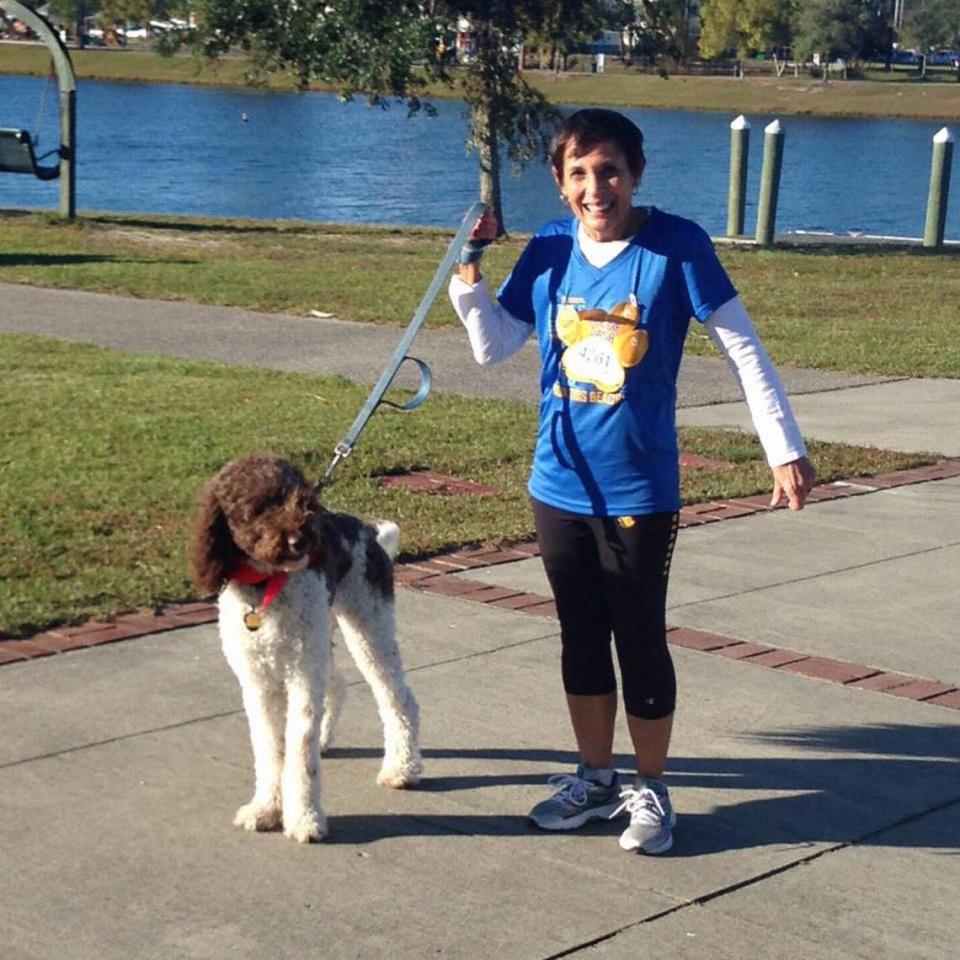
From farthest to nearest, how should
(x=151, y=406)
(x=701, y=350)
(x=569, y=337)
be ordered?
(x=701, y=350) < (x=151, y=406) < (x=569, y=337)

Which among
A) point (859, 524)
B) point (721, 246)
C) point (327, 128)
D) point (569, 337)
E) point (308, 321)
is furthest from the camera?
point (327, 128)

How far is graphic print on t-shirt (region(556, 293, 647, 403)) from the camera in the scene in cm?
464

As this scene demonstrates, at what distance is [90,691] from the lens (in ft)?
19.0

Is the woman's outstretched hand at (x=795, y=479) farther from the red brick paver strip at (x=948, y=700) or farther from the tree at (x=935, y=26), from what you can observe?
the tree at (x=935, y=26)

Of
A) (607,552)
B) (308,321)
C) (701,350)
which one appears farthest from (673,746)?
(308,321)

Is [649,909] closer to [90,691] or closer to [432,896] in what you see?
[432,896]

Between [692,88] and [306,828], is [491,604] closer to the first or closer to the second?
[306,828]

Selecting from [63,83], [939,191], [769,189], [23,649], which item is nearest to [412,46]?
[63,83]

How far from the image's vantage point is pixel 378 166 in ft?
150

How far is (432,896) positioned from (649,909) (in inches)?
20.0

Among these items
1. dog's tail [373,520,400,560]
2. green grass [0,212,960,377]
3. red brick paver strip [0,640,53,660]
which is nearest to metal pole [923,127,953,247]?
green grass [0,212,960,377]

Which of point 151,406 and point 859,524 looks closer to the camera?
point 859,524

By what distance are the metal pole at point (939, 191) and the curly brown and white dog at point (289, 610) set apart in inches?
785

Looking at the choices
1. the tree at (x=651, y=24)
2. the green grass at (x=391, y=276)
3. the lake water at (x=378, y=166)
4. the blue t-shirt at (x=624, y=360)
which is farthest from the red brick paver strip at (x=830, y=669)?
the lake water at (x=378, y=166)
